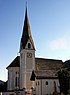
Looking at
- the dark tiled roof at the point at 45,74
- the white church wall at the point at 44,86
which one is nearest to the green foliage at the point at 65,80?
the white church wall at the point at 44,86

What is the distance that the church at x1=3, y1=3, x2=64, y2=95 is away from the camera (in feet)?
205

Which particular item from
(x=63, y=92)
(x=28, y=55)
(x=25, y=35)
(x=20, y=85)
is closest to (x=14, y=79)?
(x=20, y=85)

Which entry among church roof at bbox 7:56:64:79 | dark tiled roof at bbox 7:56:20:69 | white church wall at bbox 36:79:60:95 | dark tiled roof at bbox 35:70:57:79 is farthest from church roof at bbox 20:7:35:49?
white church wall at bbox 36:79:60:95

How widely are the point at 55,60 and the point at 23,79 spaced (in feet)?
42.3

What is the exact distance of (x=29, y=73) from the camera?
66.4 metres

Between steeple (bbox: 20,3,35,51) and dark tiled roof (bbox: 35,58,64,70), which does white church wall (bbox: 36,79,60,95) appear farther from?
steeple (bbox: 20,3,35,51)

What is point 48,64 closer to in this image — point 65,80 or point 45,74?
point 45,74

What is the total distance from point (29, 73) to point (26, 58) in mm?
4211

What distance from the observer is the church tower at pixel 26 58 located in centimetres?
6606

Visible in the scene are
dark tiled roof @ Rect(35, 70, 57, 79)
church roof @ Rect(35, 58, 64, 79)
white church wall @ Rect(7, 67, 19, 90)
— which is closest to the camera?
dark tiled roof @ Rect(35, 70, 57, 79)

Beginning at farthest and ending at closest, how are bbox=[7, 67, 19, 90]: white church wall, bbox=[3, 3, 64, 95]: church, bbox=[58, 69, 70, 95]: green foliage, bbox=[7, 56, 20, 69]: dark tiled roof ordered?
1. bbox=[7, 56, 20, 69]: dark tiled roof
2. bbox=[7, 67, 19, 90]: white church wall
3. bbox=[3, 3, 64, 95]: church
4. bbox=[58, 69, 70, 95]: green foliage

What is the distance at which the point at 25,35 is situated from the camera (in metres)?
69.4

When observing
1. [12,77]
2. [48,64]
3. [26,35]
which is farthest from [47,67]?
[26,35]

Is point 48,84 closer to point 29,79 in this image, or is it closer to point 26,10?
point 29,79
